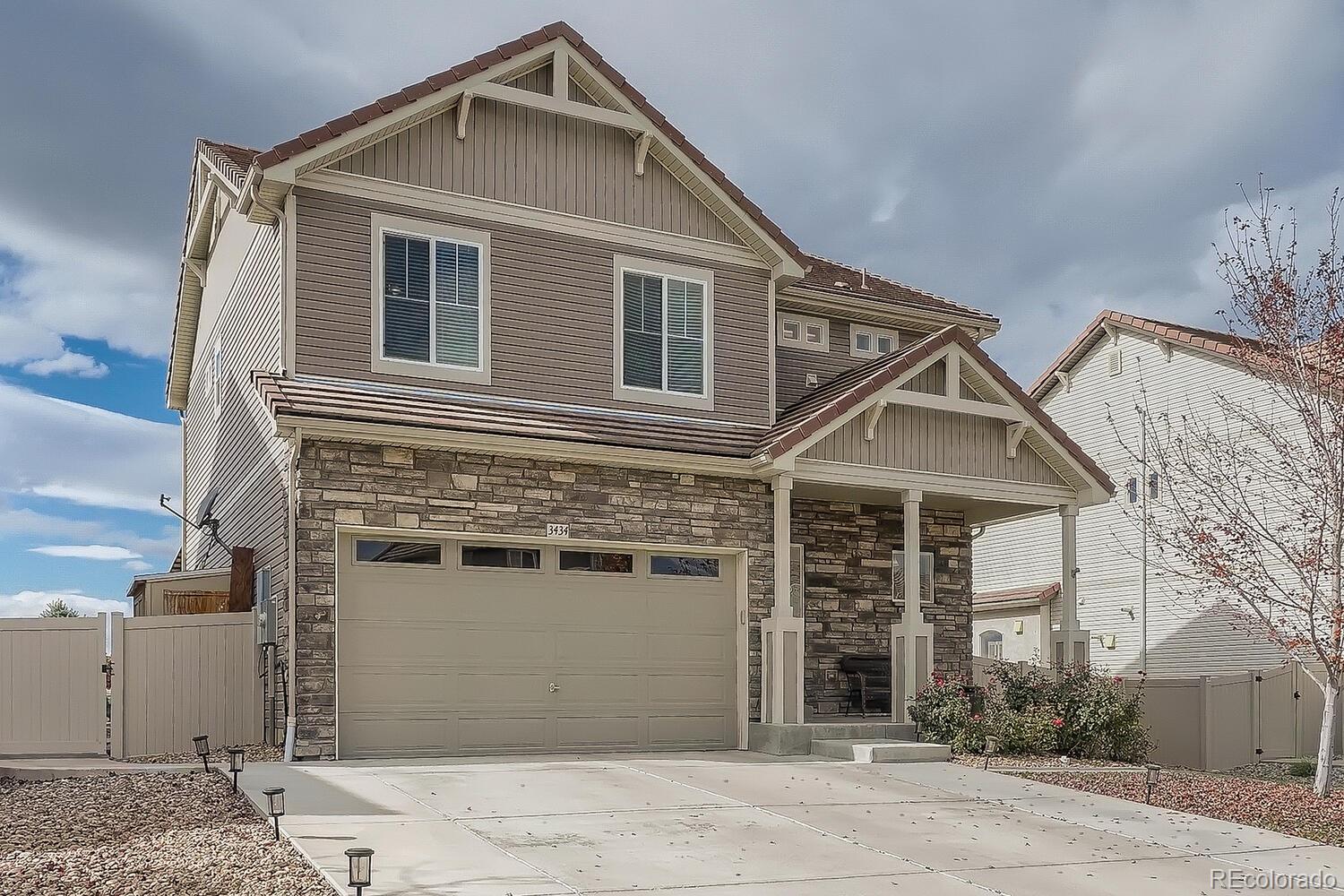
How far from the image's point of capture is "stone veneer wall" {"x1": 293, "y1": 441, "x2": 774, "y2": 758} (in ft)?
42.0

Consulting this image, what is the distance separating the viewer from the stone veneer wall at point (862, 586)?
1738cm

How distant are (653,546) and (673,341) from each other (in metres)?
2.70

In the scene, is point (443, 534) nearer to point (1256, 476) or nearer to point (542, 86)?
point (542, 86)

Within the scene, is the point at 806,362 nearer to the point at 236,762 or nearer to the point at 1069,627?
the point at 1069,627

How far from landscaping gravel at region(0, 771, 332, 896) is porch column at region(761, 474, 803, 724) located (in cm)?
648

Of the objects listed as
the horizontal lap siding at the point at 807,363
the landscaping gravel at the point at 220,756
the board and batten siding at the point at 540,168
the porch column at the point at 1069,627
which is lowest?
the landscaping gravel at the point at 220,756

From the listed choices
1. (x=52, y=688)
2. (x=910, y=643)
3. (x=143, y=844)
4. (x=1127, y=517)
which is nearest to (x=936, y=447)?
(x=910, y=643)

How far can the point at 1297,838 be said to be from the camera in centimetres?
1055

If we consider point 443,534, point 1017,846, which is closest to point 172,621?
point 443,534

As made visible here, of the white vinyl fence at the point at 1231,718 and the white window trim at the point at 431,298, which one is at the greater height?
the white window trim at the point at 431,298

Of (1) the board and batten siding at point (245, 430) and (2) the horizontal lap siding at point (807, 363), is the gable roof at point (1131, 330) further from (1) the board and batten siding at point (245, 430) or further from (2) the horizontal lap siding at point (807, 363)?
(1) the board and batten siding at point (245, 430)

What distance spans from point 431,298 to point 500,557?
2.98 m

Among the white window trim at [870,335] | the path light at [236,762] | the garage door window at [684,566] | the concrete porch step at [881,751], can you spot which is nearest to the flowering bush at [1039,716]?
the concrete porch step at [881,751]

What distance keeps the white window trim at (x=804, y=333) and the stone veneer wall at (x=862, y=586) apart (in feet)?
7.42
